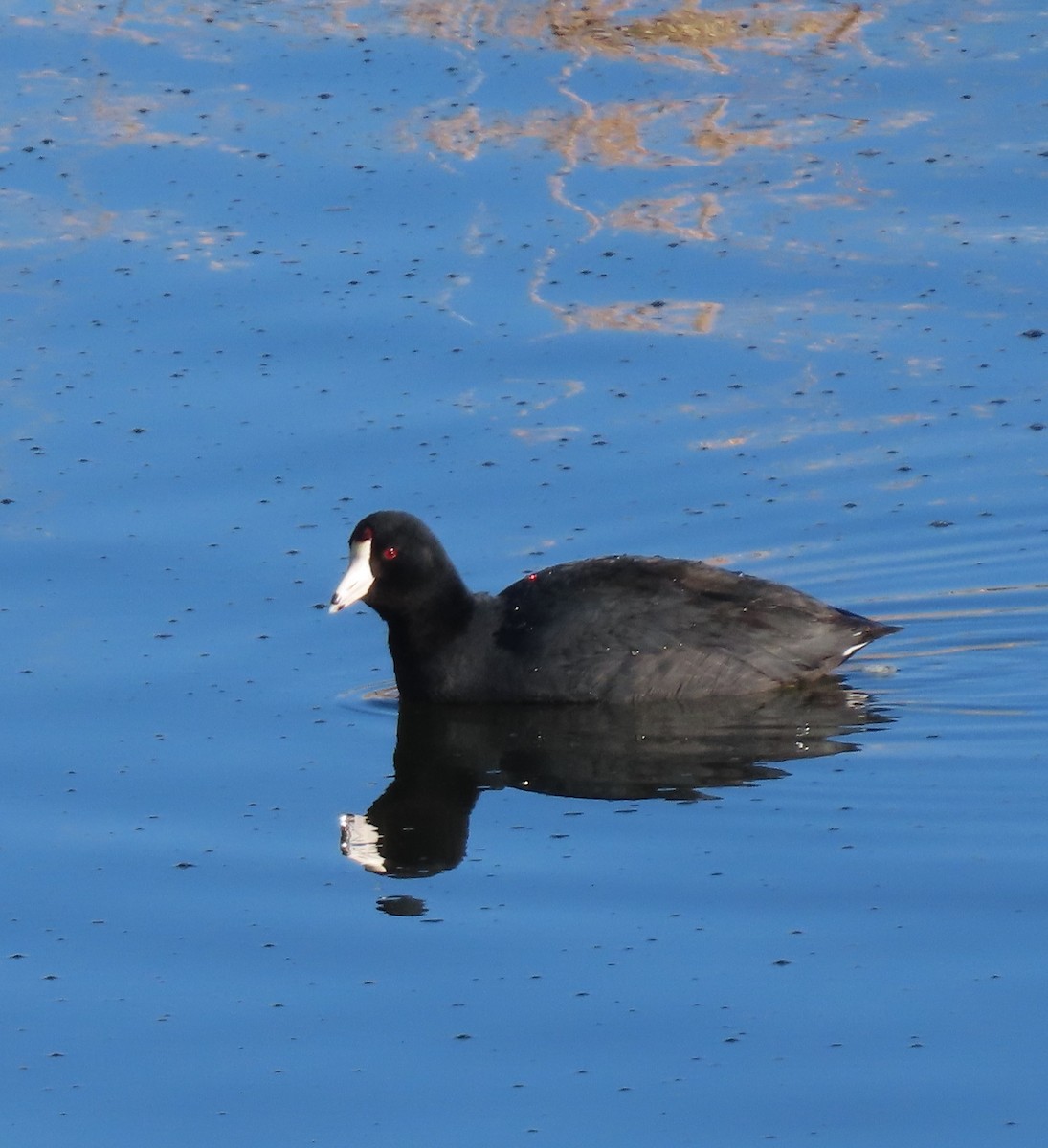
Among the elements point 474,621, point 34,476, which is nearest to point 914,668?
point 474,621

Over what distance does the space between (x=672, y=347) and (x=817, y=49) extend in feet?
12.9

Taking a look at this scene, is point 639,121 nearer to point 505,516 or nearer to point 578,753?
point 505,516

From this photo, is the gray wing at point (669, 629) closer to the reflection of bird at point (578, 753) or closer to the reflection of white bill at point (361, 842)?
the reflection of bird at point (578, 753)

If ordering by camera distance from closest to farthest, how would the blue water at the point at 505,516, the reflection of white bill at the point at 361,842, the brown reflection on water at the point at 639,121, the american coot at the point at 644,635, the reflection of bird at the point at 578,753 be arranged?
the blue water at the point at 505,516 < the reflection of white bill at the point at 361,842 < the reflection of bird at the point at 578,753 < the american coot at the point at 644,635 < the brown reflection on water at the point at 639,121

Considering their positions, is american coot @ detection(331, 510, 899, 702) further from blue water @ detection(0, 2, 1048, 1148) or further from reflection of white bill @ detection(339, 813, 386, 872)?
reflection of white bill @ detection(339, 813, 386, 872)

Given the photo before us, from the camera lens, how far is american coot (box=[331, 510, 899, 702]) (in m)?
7.95

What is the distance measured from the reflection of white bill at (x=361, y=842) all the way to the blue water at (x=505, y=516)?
0.14 ft

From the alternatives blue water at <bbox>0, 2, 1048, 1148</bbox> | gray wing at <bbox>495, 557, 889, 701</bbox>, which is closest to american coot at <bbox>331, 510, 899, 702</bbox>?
gray wing at <bbox>495, 557, 889, 701</bbox>

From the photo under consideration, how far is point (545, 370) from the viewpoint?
1006cm

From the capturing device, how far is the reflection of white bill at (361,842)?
267 inches

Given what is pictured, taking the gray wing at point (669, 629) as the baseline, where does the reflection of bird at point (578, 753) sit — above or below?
below

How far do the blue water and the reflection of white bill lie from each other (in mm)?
42

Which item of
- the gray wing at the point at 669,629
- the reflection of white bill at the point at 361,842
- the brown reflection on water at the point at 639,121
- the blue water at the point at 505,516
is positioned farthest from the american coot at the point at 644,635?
the brown reflection on water at the point at 639,121

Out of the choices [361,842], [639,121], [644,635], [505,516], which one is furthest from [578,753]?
[639,121]
